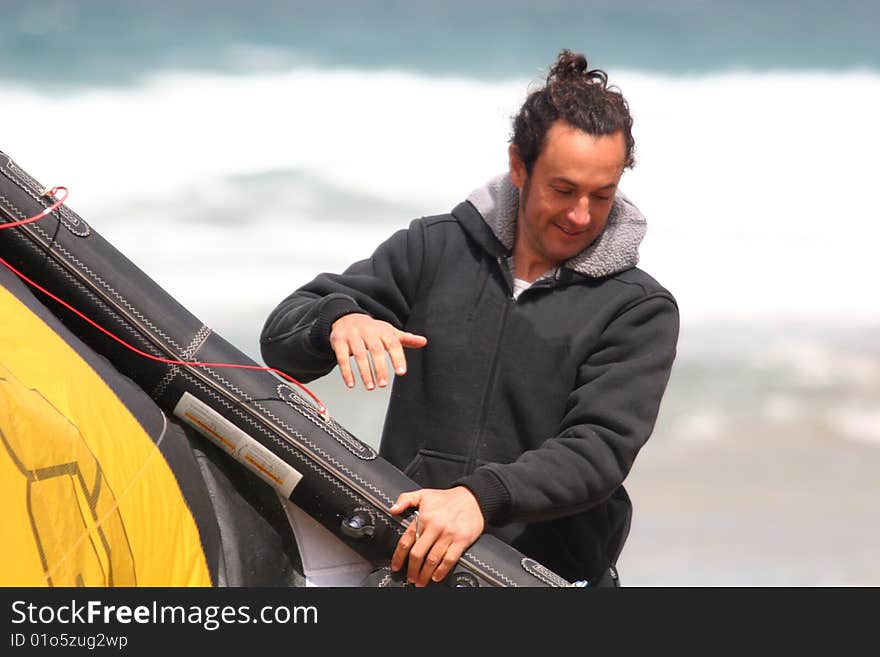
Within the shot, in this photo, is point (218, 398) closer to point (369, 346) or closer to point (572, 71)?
point (369, 346)

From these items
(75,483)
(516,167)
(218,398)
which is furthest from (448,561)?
(516,167)

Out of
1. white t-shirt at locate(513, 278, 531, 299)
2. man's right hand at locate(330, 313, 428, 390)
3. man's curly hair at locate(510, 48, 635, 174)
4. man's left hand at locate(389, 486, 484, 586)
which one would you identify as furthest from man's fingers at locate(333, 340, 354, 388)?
man's curly hair at locate(510, 48, 635, 174)

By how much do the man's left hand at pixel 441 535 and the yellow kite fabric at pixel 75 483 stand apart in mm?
300

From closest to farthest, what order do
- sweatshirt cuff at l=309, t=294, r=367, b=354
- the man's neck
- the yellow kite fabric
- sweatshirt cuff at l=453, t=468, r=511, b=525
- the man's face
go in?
1. the yellow kite fabric
2. sweatshirt cuff at l=453, t=468, r=511, b=525
3. sweatshirt cuff at l=309, t=294, r=367, b=354
4. the man's face
5. the man's neck

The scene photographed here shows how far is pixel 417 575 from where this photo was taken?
223 centimetres

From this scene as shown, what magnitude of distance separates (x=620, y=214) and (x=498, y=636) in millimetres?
769

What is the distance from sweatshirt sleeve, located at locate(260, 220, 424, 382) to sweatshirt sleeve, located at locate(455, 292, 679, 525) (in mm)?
339

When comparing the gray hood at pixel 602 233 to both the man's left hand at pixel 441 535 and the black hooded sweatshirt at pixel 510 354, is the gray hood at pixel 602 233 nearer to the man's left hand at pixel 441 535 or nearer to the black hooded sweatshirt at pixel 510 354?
the black hooded sweatshirt at pixel 510 354

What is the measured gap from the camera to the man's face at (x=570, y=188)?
246cm

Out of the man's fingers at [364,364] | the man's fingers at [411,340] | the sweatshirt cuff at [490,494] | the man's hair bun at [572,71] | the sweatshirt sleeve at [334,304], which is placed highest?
the man's hair bun at [572,71]

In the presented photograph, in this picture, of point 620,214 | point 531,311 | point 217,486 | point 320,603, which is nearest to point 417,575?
point 320,603

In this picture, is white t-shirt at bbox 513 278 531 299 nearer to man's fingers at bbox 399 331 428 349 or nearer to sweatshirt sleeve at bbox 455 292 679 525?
sweatshirt sleeve at bbox 455 292 679 525

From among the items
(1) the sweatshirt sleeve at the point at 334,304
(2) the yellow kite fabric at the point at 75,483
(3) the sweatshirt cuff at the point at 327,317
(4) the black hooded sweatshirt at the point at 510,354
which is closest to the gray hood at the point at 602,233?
(4) the black hooded sweatshirt at the point at 510,354

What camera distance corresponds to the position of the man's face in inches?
96.7
